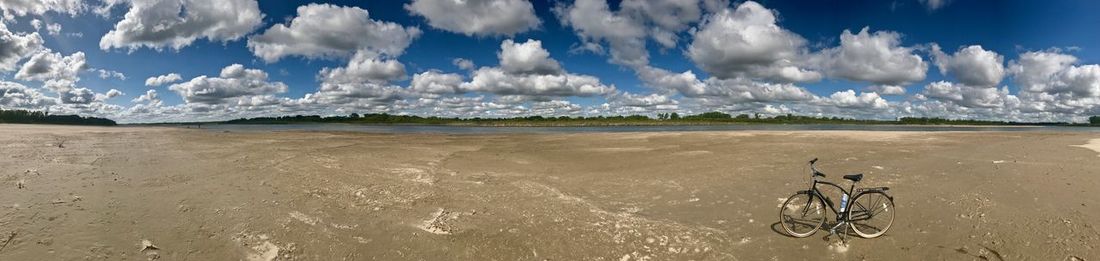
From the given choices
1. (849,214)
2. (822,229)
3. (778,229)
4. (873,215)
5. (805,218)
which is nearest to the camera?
(849,214)

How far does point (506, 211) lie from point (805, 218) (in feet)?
18.9

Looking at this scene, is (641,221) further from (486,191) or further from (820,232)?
(486,191)

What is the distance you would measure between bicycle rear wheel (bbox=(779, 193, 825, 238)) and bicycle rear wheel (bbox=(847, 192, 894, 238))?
46 cm

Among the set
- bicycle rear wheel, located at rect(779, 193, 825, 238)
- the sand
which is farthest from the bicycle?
the sand

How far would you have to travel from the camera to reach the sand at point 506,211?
7707 mm

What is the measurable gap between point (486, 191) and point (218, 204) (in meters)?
5.89

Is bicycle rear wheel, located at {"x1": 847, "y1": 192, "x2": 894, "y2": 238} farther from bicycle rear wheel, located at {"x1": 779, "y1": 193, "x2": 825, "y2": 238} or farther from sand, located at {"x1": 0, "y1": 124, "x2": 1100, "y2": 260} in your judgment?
bicycle rear wheel, located at {"x1": 779, "y1": 193, "x2": 825, "y2": 238}

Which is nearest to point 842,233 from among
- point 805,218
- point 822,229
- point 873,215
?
point 822,229

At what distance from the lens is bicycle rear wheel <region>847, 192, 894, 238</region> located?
8109mm

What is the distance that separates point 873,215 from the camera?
8375mm

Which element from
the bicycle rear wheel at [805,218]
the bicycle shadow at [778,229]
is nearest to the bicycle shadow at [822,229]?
the bicycle shadow at [778,229]

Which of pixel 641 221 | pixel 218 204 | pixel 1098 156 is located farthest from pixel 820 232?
pixel 1098 156

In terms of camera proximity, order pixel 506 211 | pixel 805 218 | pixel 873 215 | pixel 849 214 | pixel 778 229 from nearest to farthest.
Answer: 1. pixel 849 214
2. pixel 873 215
3. pixel 778 229
4. pixel 805 218
5. pixel 506 211

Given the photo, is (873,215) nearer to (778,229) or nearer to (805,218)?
(805,218)
